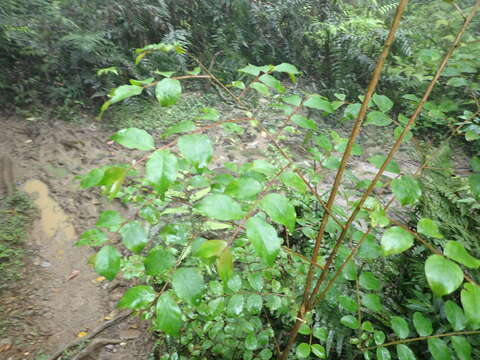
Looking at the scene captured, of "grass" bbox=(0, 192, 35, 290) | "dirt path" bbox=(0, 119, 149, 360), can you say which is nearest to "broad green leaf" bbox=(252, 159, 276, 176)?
"dirt path" bbox=(0, 119, 149, 360)

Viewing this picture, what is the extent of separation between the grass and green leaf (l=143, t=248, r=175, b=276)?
87.1 inches

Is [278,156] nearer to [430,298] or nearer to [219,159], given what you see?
[219,159]

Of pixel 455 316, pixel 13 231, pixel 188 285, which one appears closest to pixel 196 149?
pixel 188 285

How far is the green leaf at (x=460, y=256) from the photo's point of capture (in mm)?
562

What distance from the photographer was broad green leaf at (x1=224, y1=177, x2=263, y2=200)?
25.1 inches

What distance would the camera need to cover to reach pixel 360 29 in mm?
4746

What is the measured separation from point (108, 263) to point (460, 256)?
0.76m

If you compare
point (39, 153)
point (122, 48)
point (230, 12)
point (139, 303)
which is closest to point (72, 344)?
point (139, 303)

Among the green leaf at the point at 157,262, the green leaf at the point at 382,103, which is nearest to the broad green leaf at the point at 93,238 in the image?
the green leaf at the point at 157,262

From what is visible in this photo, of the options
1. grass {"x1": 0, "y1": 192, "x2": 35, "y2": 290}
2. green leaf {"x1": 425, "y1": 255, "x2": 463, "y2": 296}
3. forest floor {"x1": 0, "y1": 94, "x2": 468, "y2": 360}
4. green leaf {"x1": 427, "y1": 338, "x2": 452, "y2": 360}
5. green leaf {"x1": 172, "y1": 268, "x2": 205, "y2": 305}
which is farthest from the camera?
grass {"x1": 0, "y1": 192, "x2": 35, "y2": 290}

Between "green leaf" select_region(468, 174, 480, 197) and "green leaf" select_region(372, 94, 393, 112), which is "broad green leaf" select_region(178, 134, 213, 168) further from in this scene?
"green leaf" select_region(468, 174, 480, 197)

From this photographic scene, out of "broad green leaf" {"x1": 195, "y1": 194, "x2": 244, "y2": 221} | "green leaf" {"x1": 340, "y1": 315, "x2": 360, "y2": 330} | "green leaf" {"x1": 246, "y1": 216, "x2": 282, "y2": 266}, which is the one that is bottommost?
"green leaf" {"x1": 340, "y1": 315, "x2": 360, "y2": 330}

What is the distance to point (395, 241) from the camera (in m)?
0.61

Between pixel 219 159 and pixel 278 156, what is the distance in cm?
92
